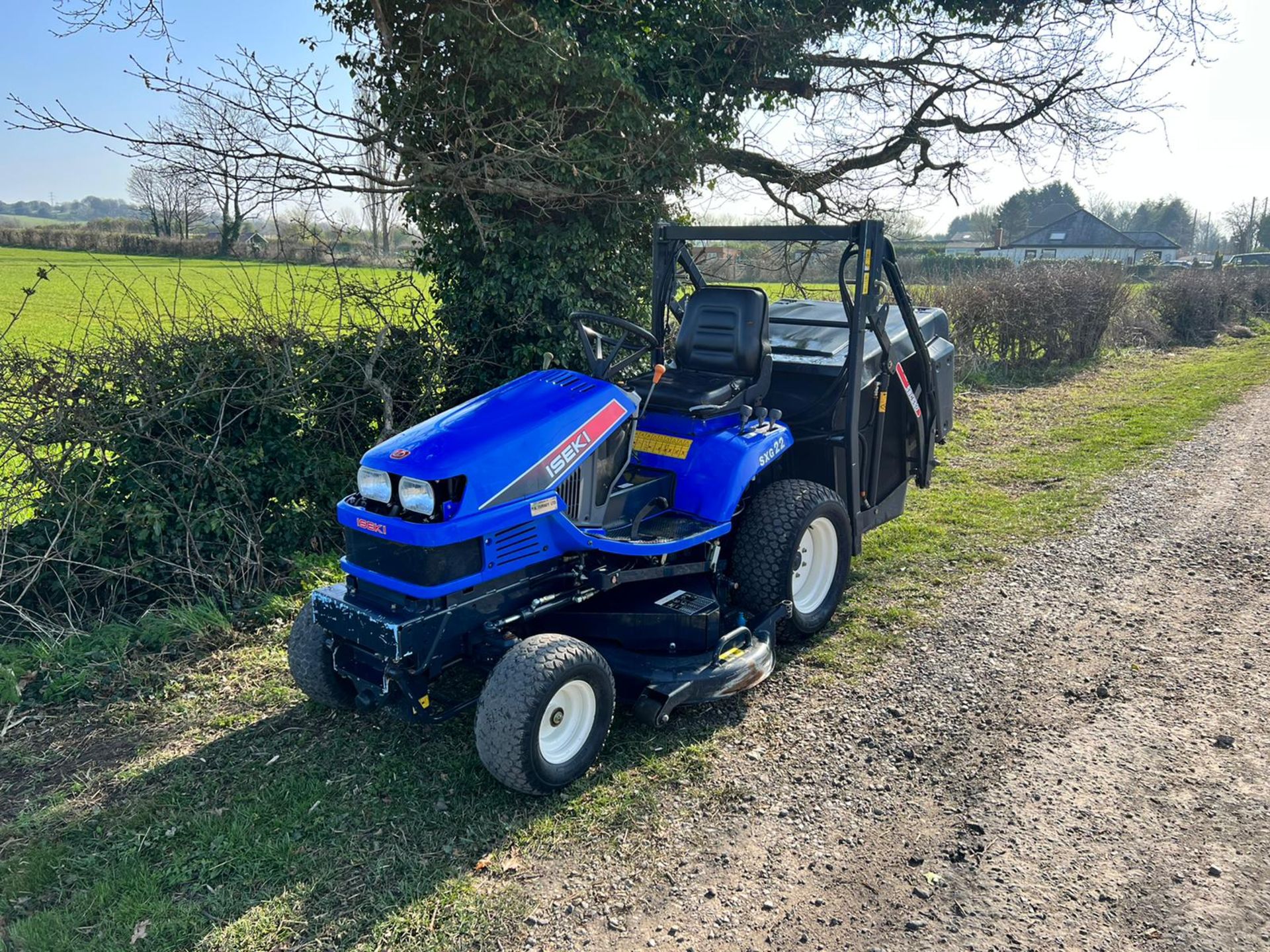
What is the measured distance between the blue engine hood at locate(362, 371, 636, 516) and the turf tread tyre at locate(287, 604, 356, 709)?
83cm

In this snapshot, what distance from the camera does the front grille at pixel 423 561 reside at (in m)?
3.40

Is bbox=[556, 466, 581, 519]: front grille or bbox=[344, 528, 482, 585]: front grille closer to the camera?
bbox=[344, 528, 482, 585]: front grille

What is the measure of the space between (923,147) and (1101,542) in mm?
5141

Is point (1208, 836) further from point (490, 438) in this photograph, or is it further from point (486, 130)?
point (486, 130)

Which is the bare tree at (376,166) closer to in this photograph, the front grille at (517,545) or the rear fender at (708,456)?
the rear fender at (708,456)

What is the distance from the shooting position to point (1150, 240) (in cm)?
6581

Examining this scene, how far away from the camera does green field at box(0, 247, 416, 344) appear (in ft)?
18.1

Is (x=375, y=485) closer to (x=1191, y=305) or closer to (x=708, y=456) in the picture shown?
(x=708, y=456)

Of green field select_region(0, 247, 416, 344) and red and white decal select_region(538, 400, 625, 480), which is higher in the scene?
green field select_region(0, 247, 416, 344)

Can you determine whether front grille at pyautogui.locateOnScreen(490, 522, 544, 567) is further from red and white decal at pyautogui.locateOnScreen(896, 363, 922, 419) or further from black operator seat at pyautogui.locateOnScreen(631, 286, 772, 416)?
red and white decal at pyautogui.locateOnScreen(896, 363, 922, 419)

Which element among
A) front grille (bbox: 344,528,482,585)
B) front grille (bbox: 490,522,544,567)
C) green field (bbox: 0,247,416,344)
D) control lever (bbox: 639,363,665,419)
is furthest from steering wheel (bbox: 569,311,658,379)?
green field (bbox: 0,247,416,344)

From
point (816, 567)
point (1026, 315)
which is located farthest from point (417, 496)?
point (1026, 315)

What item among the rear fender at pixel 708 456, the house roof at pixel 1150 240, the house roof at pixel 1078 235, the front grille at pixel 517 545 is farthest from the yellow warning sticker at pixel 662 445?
the house roof at pixel 1150 240

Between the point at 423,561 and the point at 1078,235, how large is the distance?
64.0 meters
